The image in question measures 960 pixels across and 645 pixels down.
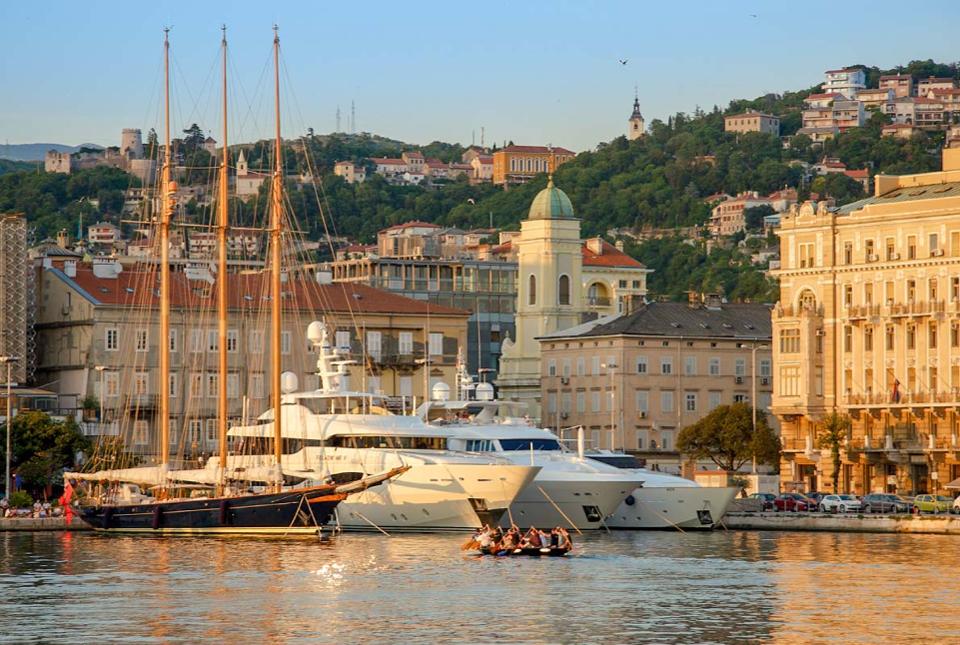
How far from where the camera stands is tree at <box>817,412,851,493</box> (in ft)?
429

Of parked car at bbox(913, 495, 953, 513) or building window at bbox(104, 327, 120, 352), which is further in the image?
building window at bbox(104, 327, 120, 352)

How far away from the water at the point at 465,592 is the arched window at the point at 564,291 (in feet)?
238

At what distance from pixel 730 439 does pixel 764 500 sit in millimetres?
19239

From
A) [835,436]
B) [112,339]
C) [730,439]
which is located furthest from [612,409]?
[112,339]

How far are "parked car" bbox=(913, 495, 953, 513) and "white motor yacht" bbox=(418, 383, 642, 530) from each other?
14375 millimetres

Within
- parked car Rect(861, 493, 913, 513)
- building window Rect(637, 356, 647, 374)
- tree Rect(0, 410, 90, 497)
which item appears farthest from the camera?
building window Rect(637, 356, 647, 374)

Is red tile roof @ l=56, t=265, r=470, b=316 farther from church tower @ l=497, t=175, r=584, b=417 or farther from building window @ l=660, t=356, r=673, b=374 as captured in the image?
church tower @ l=497, t=175, r=584, b=417

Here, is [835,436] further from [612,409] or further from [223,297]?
[223,297]

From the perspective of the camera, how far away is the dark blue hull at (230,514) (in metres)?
98.6

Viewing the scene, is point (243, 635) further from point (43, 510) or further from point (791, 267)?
point (791, 267)

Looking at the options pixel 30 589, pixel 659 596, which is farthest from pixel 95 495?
pixel 659 596

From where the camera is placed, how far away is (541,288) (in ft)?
564

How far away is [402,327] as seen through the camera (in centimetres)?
14750

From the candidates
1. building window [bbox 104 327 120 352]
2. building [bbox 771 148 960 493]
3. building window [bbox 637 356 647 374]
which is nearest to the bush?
building window [bbox 104 327 120 352]
